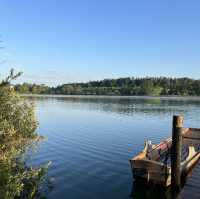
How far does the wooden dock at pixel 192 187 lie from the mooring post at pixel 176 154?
0.66 m

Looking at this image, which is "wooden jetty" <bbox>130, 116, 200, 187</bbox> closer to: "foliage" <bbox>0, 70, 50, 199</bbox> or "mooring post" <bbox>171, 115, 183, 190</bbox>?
"mooring post" <bbox>171, 115, 183, 190</bbox>

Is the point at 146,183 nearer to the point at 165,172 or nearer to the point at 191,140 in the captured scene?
the point at 165,172

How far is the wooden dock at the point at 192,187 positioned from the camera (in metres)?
12.4

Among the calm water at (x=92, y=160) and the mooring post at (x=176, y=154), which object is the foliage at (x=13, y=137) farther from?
the mooring post at (x=176, y=154)

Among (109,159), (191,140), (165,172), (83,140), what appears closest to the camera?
(165,172)

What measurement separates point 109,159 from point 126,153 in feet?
8.50

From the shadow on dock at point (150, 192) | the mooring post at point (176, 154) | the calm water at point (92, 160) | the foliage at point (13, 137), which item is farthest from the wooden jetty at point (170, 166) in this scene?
the foliage at point (13, 137)

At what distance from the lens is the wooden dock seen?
40.6 feet

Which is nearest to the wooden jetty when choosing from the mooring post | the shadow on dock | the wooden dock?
the mooring post

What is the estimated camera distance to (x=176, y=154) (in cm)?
1435

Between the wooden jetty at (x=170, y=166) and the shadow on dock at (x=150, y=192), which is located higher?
the wooden jetty at (x=170, y=166)

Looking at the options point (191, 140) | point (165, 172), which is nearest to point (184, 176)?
point (165, 172)

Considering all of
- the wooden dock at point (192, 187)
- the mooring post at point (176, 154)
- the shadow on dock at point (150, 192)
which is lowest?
the shadow on dock at point (150, 192)

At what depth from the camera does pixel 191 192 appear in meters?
12.8
